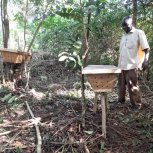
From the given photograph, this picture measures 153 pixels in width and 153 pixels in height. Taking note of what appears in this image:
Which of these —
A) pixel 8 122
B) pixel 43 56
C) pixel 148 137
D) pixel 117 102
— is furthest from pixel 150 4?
pixel 43 56

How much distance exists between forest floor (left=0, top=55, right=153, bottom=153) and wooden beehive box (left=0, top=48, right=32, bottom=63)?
0.85m

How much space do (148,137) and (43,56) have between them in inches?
299

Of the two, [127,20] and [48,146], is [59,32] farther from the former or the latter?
[48,146]

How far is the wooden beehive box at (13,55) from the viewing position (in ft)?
24.9

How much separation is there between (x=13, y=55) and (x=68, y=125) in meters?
3.21

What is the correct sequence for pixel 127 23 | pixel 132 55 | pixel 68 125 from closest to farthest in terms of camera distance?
pixel 68 125, pixel 127 23, pixel 132 55

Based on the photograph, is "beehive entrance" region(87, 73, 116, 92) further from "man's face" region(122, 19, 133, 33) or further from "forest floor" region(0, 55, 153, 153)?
"man's face" region(122, 19, 133, 33)

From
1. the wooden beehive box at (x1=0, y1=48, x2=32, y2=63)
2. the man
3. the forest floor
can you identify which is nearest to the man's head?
the man

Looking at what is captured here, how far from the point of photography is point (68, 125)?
4984mm

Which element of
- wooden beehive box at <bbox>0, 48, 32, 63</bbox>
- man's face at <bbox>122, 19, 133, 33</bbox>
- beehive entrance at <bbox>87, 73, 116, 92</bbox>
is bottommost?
beehive entrance at <bbox>87, 73, 116, 92</bbox>

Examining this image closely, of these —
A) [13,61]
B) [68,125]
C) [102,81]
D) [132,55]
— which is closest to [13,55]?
[13,61]

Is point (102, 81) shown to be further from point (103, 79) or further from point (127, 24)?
point (127, 24)

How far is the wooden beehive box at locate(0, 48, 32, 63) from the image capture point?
299 inches

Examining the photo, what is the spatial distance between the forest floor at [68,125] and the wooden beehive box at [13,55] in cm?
85
